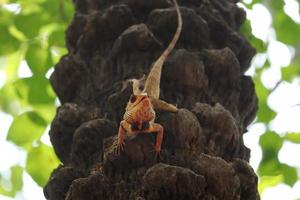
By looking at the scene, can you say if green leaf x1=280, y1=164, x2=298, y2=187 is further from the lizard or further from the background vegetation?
the lizard

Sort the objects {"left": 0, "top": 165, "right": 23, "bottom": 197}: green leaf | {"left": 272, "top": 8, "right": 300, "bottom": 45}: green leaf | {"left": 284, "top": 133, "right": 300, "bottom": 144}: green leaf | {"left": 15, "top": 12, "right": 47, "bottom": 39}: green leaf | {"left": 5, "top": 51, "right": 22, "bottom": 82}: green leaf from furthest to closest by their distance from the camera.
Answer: {"left": 5, "top": 51, "right": 22, "bottom": 82}: green leaf, {"left": 272, "top": 8, "right": 300, "bottom": 45}: green leaf, {"left": 0, "top": 165, "right": 23, "bottom": 197}: green leaf, {"left": 15, "top": 12, "right": 47, "bottom": 39}: green leaf, {"left": 284, "top": 133, "right": 300, "bottom": 144}: green leaf

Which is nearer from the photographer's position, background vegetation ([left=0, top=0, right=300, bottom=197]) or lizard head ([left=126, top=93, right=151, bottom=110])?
lizard head ([left=126, top=93, right=151, bottom=110])

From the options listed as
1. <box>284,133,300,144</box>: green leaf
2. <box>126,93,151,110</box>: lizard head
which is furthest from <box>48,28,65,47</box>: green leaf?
<box>126,93,151,110</box>: lizard head

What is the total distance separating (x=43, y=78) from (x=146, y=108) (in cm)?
179

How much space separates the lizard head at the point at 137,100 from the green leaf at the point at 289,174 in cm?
165

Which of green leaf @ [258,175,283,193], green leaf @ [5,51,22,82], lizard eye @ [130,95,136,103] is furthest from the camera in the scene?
green leaf @ [5,51,22,82]

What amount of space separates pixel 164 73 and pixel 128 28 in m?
0.28

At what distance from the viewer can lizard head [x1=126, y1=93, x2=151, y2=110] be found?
5.70 ft

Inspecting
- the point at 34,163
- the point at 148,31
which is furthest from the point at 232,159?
the point at 34,163

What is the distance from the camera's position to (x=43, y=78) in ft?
Answer: 11.2

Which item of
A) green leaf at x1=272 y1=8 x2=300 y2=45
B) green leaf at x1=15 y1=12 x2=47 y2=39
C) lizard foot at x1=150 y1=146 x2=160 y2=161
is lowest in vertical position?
green leaf at x1=272 y1=8 x2=300 y2=45

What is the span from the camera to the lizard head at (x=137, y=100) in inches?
68.4

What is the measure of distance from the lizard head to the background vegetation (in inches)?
60.5

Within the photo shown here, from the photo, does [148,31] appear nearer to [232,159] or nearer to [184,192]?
[232,159]
